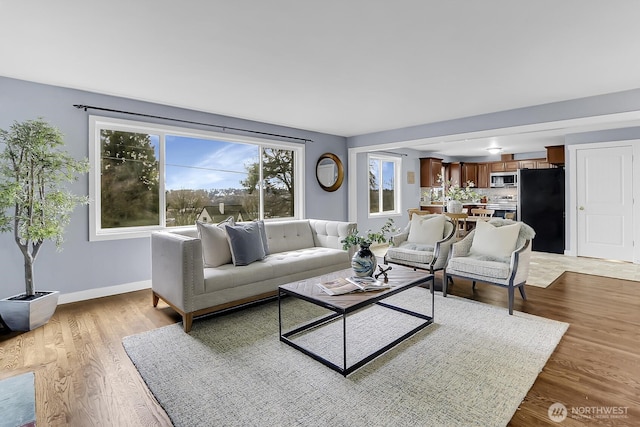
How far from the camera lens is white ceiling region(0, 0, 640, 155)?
2.14 metres

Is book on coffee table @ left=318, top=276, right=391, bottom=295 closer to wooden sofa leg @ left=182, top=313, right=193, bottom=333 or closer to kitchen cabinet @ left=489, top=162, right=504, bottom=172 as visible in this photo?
wooden sofa leg @ left=182, top=313, right=193, bottom=333

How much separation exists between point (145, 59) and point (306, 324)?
2.72 metres

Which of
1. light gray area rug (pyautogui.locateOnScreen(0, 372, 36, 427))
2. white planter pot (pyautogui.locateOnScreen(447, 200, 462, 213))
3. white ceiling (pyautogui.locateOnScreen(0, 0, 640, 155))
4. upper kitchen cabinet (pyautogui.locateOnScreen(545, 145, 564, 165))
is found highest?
white ceiling (pyautogui.locateOnScreen(0, 0, 640, 155))

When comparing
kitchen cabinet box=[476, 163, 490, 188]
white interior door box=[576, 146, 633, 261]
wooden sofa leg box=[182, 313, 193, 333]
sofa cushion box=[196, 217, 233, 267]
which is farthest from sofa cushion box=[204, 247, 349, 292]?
kitchen cabinet box=[476, 163, 490, 188]

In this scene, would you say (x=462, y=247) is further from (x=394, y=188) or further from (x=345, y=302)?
(x=394, y=188)

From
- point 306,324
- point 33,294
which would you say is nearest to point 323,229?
point 306,324

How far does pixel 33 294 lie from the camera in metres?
3.12

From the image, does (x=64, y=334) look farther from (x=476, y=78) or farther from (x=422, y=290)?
(x=476, y=78)

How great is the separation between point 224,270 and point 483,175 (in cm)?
888

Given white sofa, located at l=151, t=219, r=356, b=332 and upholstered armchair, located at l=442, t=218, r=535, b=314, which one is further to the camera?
upholstered armchair, located at l=442, t=218, r=535, b=314

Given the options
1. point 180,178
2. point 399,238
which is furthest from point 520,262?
point 180,178

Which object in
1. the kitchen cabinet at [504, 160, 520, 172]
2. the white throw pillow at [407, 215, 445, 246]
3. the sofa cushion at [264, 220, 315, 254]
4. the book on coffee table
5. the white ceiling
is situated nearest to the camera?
the white ceiling

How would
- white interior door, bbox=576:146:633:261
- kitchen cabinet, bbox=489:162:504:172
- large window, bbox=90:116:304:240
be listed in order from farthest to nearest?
kitchen cabinet, bbox=489:162:504:172
white interior door, bbox=576:146:633:261
large window, bbox=90:116:304:240

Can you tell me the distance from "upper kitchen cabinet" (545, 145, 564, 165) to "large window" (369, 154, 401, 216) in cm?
319
